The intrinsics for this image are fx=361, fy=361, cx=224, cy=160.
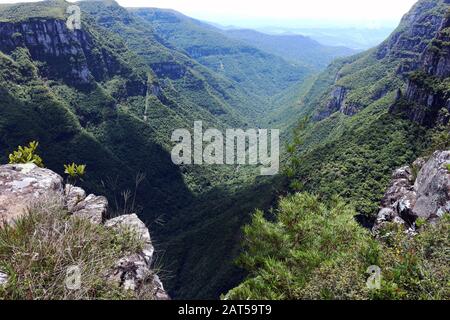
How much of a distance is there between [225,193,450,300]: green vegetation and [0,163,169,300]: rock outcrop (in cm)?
240

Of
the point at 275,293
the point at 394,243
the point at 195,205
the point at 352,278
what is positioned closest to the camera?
the point at 352,278

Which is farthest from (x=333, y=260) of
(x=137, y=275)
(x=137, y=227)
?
(x=137, y=227)

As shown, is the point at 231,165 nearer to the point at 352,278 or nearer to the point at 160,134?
the point at 160,134

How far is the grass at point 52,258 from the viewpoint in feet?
22.5

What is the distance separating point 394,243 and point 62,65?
197627 millimetres

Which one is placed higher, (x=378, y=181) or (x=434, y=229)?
(x=434, y=229)

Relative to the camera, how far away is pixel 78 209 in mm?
13023

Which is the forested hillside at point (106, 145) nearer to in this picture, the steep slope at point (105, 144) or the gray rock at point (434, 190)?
the steep slope at point (105, 144)

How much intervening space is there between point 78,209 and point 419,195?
1832 cm

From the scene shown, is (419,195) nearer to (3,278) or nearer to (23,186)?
(23,186)

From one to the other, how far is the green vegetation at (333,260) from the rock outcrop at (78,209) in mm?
2400

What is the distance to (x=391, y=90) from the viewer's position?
161 meters

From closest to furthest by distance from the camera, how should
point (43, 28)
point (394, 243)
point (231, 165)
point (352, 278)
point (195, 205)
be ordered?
point (352, 278)
point (394, 243)
point (195, 205)
point (43, 28)
point (231, 165)
